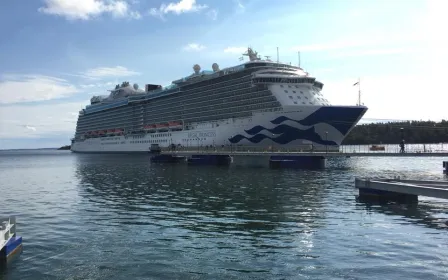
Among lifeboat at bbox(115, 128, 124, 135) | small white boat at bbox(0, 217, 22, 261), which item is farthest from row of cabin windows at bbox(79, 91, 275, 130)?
small white boat at bbox(0, 217, 22, 261)

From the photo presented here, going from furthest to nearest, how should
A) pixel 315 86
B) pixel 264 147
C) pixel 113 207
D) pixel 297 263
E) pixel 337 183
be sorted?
pixel 315 86, pixel 264 147, pixel 337 183, pixel 113 207, pixel 297 263

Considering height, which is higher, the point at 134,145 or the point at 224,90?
the point at 224,90

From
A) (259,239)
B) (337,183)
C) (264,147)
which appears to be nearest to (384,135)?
(264,147)

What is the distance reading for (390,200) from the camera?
2516 centimetres

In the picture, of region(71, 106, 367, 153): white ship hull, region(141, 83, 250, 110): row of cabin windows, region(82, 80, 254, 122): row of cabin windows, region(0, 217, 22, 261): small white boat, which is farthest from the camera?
region(82, 80, 254, 122): row of cabin windows

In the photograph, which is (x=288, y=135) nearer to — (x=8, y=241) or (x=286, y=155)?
(x=286, y=155)

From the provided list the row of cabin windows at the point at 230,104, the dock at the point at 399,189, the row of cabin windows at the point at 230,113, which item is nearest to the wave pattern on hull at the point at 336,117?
the row of cabin windows at the point at 230,113

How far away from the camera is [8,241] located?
1339 centimetres

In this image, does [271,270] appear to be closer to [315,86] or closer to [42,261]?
[42,261]

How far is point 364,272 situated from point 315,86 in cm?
7226

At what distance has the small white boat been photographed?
42.0 ft

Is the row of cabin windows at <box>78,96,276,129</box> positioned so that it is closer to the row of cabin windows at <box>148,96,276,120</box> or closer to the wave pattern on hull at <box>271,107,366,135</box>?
the row of cabin windows at <box>148,96,276,120</box>

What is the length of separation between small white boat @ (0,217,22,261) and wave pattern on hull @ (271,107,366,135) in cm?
5686

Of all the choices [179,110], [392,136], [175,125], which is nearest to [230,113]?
[175,125]
